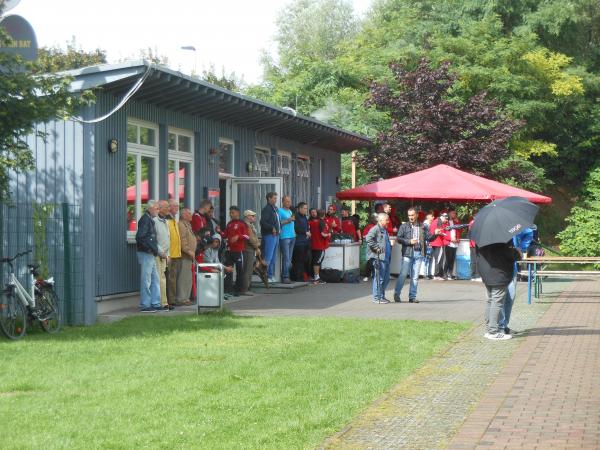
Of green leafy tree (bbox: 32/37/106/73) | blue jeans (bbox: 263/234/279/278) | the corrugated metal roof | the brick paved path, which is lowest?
the brick paved path

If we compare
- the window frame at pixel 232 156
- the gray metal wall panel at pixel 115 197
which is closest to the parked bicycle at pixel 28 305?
the gray metal wall panel at pixel 115 197

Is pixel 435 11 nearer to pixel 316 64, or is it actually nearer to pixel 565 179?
pixel 316 64

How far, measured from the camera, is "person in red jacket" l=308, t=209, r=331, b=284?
2500 centimetres

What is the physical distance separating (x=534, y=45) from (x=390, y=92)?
1544 centimetres

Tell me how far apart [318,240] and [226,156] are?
3.12m

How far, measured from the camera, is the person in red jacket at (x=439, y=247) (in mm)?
27266

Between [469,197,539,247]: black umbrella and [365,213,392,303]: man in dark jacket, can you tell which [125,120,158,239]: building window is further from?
[469,197,539,247]: black umbrella

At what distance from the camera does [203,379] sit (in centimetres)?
1016

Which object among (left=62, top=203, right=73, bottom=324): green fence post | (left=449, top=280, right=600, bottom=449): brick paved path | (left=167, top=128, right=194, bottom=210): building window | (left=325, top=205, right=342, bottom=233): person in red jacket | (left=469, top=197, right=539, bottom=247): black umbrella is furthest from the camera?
(left=325, top=205, right=342, bottom=233): person in red jacket

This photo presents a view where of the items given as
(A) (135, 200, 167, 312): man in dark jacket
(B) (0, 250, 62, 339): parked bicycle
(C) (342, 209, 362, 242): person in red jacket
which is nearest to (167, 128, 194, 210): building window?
(A) (135, 200, 167, 312): man in dark jacket

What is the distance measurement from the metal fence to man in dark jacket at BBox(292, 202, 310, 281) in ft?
30.2

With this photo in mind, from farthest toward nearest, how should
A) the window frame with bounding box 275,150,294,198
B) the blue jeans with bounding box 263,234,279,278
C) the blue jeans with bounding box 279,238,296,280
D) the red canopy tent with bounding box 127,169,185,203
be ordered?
the window frame with bounding box 275,150,294,198 < the blue jeans with bounding box 279,238,296,280 < the blue jeans with bounding box 263,234,279,278 < the red canopy tent with bounding box 127,169,185,203

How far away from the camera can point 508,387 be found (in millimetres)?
9844

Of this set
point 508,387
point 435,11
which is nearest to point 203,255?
point 508,387
